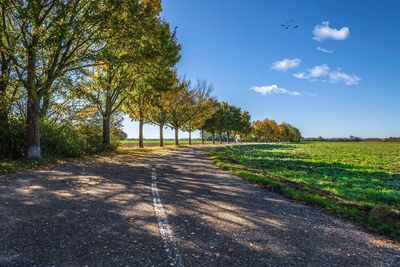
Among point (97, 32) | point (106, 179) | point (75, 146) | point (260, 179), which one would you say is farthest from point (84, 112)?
point (260, 179)

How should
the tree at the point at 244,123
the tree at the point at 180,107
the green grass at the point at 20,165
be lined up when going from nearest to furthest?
the green grass at the point at 20,165 < the tree at the point at 180,107 < the tree at the point at 244,123

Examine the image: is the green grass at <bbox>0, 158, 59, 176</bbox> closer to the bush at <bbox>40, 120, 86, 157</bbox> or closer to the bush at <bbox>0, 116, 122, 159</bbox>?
the bush at <bbox>0, 116, 122, 159</bbox>

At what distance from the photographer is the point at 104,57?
18.7m

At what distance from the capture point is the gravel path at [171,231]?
478cm

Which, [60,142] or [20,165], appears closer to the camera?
[20,165]

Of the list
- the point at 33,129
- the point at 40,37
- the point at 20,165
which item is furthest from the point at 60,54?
the point at 20,165

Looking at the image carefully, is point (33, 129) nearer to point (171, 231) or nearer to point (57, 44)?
point (57, 44)

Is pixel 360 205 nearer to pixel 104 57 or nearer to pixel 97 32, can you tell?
pixel 104 57

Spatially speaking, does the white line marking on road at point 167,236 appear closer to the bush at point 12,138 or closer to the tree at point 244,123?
the bush at point 12,138

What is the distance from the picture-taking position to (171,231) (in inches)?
234

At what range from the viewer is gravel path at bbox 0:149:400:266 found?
4.78 meters

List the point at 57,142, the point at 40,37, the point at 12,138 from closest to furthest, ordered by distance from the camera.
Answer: the point at 40,37, the point at 12,138, the point at 57,142

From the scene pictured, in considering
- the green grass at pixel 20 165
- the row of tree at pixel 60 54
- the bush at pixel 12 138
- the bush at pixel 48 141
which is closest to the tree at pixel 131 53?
the row of tree at pixel 60 54

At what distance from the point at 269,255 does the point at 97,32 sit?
18.6 m
